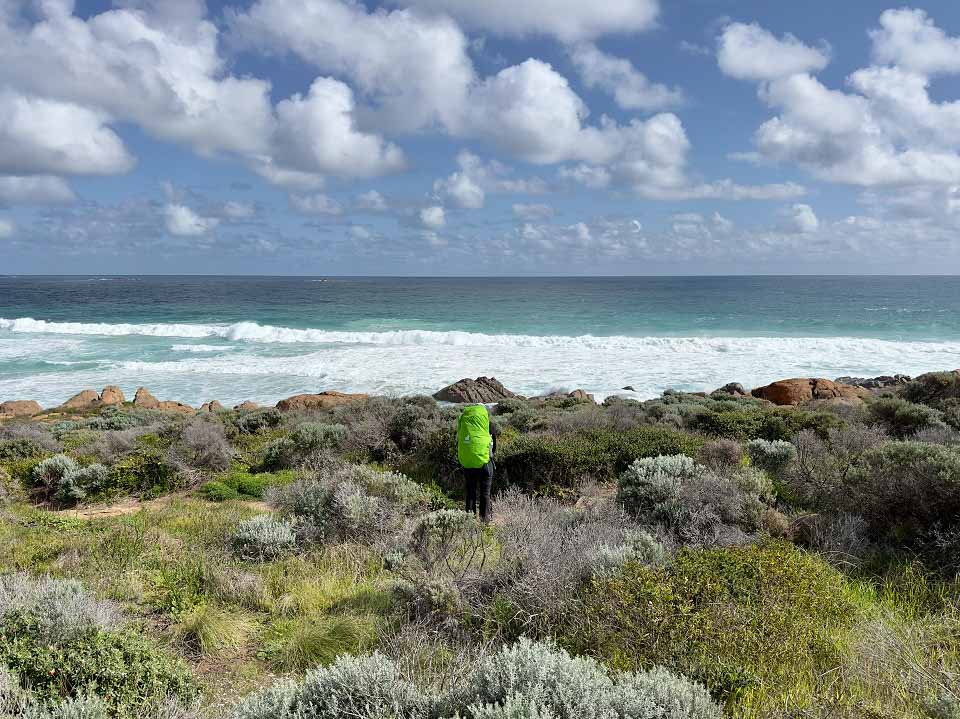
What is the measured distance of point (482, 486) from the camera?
760cm

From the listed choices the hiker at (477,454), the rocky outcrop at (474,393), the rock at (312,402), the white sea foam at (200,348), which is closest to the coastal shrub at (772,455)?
the hiker at (477,454)

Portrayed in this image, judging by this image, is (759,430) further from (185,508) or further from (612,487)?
(185,508)

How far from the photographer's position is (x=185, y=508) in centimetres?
805

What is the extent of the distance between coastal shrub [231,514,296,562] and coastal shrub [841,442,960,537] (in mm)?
5914

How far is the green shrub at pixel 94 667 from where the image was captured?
131 inches

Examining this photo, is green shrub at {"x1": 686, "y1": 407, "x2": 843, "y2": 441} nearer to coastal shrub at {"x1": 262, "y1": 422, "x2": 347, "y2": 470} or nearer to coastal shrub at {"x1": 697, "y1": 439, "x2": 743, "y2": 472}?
coastal shrub at {"x1": 697, "y1": 439, "x2": 743, "y2": 472}

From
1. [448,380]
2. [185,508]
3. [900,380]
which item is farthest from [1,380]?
[900,380]

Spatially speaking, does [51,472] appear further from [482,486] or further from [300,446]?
[482,486]

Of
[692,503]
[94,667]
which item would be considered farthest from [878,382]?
[94,667]

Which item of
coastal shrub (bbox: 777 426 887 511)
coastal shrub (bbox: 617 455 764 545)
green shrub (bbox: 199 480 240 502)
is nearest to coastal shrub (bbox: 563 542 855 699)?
coastal shrub (bbox: 617 455 764 545)

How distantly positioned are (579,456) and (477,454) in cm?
212

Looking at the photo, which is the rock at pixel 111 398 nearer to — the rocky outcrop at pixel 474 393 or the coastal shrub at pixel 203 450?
the rocky outcrop at pixel 474 393

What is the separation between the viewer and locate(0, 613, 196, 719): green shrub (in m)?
3.32

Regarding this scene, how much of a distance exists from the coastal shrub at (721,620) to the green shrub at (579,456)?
4.50m
